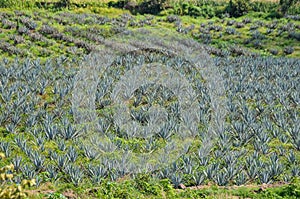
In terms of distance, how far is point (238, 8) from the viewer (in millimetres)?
31234

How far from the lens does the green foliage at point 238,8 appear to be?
31.2 meters

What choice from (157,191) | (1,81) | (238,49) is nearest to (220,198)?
(157,191)

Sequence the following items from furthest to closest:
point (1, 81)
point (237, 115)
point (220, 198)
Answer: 1. point (1, 81)
2. point (237, 115)
3. point (220, 198)

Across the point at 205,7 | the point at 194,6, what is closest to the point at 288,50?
the point at 205,7

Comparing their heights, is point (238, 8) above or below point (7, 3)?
above

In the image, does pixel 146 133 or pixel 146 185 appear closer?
pixel 146 185

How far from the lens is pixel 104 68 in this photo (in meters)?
17.4

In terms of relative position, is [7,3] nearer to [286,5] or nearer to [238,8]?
[238,8]

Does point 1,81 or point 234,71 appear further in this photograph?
point 234,71

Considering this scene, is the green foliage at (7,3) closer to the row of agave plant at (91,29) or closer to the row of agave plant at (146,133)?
the row of agave plant at (91,29)

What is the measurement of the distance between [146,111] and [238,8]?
64.8 feet

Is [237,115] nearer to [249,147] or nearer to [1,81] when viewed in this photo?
[249,147]

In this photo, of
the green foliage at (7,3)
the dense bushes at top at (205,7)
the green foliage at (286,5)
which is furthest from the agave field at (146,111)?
the dense bushes at top at (205,7)

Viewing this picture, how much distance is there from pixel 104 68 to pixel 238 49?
7.92 meters
